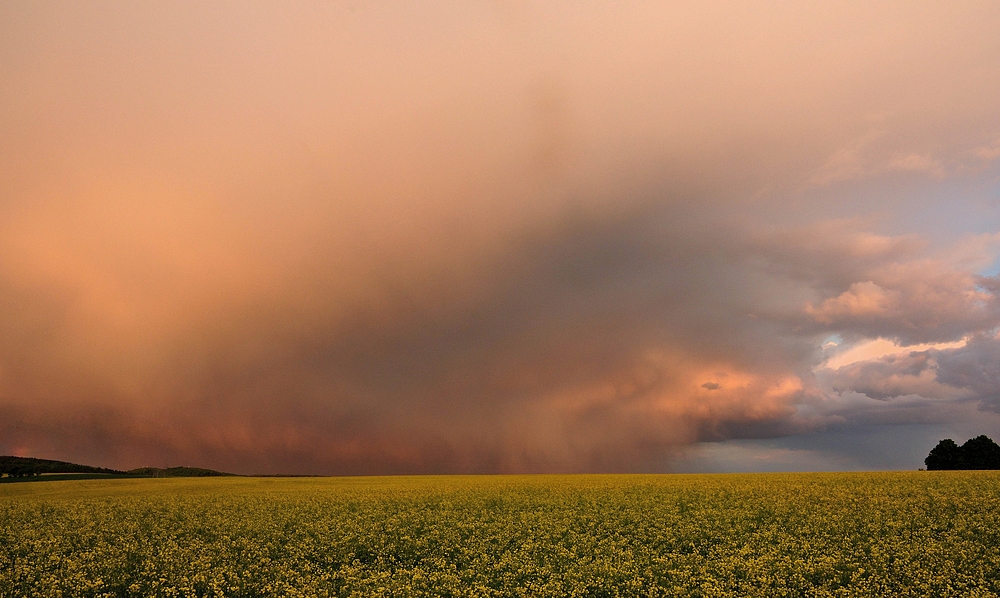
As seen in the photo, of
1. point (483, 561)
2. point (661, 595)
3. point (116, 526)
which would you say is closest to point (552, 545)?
point (483, 561)

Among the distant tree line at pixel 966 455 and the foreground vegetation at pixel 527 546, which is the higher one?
the foreground vegetation at pixel 527 546

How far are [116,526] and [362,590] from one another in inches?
874

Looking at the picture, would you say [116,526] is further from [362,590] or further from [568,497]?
[568,497]

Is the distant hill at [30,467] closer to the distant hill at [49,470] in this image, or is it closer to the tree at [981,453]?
the distant hill at [49,470]

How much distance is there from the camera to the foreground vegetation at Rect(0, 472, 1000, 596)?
18.8m

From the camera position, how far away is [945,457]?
107312 millimetres

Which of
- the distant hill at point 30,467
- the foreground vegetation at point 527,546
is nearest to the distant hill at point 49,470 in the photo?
the distant hill at point 30,467

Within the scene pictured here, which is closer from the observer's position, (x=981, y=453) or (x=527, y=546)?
(x=527, y=546)

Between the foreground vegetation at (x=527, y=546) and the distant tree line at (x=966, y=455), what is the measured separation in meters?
83.4

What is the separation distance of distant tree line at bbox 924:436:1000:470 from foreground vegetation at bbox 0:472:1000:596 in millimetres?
83439

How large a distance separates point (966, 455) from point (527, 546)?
122556 mm

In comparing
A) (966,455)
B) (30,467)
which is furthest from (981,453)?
(30,467)

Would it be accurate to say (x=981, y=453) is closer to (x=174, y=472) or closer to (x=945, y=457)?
(x=945, y=457)

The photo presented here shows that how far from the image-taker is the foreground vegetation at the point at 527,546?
1883 centimetres
